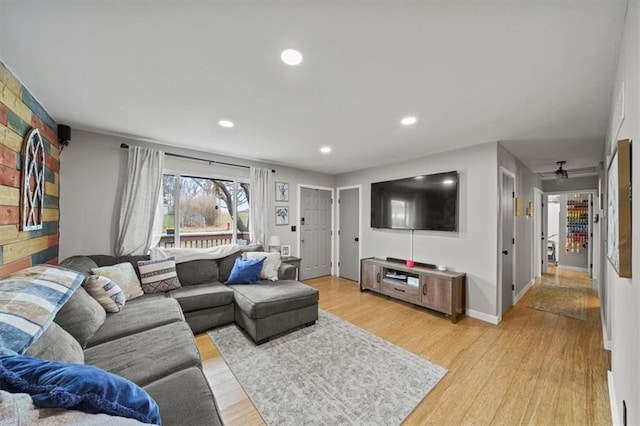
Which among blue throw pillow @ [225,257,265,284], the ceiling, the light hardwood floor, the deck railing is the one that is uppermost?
the ceiling

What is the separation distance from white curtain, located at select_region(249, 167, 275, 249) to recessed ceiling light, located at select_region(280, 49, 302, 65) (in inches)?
111

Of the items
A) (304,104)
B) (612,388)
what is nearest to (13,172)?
(304,104)

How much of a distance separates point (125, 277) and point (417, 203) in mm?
3954

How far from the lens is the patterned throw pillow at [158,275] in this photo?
2.83 meters

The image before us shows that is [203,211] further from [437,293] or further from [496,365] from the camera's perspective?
[496,365]

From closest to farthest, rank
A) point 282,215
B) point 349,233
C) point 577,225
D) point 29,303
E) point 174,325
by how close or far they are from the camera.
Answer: point 29,303
point 174,325
point 282,215
point 349,233
point 577,225

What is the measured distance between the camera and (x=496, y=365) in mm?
2240

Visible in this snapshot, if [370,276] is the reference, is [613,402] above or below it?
below

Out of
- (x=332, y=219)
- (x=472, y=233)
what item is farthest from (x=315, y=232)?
(x=472, y=233)

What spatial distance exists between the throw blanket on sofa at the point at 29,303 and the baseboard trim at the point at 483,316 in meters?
4.10

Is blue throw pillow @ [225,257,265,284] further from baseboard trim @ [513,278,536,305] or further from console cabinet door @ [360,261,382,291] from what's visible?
baseboard trim @ [513,278,536,305]

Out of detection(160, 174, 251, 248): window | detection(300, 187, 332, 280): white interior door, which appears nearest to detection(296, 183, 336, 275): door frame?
detection(300, 187, 332, 280): white interior door

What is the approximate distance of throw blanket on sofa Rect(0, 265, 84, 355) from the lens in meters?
1.01

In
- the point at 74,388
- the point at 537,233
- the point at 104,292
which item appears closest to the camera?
the point at 74,388
